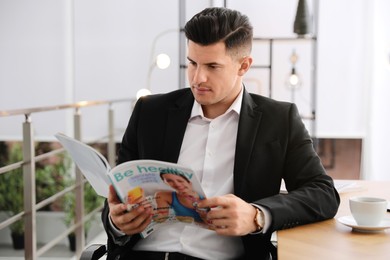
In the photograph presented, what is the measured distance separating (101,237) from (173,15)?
1.87 meters

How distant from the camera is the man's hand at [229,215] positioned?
1345mm

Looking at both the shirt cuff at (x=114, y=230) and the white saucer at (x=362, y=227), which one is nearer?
the white saucer at (x=362, y=227)

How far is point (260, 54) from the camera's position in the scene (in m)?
4.91

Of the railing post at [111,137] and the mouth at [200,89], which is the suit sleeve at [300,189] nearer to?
the mouth at [200,89]

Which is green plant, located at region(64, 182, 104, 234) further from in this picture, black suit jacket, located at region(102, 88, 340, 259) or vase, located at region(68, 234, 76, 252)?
black suit jacket, located at region(102, 88, 340, 259)

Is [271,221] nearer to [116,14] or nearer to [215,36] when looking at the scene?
[215,36]

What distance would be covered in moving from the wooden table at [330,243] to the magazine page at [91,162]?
0.42 m

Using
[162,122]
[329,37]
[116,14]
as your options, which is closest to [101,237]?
[116,14]

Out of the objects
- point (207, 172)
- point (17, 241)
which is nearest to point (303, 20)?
point (207, 172)

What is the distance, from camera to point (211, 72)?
1626mm

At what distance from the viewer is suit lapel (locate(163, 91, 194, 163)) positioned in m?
1.67

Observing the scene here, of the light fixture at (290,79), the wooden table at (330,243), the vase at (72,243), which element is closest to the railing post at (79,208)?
the vase at (72,243)

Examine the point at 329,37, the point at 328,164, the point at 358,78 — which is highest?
the point at 329,37

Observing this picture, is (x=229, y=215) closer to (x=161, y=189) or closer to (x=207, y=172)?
(x=161, y=189)
